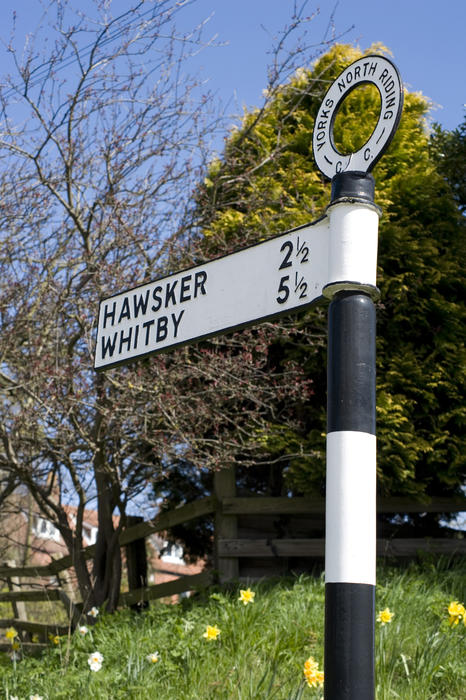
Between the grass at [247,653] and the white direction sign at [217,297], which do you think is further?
the grass at [247,653]

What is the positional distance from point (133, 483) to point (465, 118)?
648cm

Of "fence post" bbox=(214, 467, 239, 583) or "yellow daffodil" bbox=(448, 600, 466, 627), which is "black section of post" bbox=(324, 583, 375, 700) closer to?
"yellow daffodil" bbox=(448, 600, 466, 627)

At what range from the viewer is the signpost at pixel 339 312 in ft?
6.55

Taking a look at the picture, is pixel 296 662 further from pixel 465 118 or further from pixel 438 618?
pixel 465 118

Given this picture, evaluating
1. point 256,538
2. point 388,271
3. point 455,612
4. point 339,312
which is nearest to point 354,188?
point 339,312

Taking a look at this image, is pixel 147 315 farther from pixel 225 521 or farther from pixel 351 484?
pixel 225 521

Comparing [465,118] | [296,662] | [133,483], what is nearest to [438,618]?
[296,662]

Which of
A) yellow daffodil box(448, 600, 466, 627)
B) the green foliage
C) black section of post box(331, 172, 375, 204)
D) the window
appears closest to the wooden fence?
the green foliage

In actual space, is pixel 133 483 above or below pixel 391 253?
below

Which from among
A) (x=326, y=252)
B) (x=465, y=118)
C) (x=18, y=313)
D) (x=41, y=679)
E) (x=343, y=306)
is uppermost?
(x=465, y=118)

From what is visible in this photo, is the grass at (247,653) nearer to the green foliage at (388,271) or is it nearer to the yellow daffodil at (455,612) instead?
the yellow daffodil at (455,612)

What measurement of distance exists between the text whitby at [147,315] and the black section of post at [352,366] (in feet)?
2.13

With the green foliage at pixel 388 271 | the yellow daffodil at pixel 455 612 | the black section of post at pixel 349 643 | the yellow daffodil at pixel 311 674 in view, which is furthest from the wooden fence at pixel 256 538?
the black section of post at pixel 349 643

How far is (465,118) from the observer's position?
1008 centimetres
